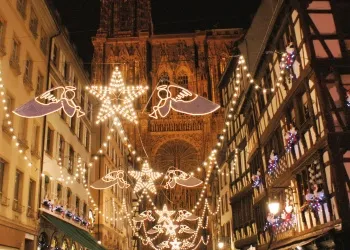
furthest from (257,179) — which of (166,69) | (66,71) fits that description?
(166,69)

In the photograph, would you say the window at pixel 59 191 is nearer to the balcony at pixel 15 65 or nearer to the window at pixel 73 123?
the window at pixel 73 123

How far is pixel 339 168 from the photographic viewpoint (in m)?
11.7

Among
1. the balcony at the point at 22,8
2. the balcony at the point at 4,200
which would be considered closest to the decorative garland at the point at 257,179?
the balcony at the point at 4,200

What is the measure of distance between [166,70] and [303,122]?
4629 cm

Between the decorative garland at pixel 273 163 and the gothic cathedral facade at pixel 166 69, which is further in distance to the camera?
the gothic cathedral facade at pixel 166 69

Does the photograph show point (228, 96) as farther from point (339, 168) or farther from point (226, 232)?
point (339, 168)

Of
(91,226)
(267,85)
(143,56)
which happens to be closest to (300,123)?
(267,85)

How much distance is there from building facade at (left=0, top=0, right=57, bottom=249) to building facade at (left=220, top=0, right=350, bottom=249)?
336 inches

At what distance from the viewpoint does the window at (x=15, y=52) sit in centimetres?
1550

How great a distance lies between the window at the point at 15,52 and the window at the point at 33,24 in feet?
6.41

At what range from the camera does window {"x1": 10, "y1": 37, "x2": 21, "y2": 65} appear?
15505mm

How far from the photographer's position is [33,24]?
1850 centimetres

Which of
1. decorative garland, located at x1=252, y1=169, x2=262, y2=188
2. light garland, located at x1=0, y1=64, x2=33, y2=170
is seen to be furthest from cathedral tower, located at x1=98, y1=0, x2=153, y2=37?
light garland, located at x1=0, y1=64, x2=33, y2=170

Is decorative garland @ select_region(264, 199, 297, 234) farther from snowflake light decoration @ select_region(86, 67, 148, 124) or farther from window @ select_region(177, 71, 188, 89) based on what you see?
window @ select_region(177, 71, 188, 89)
